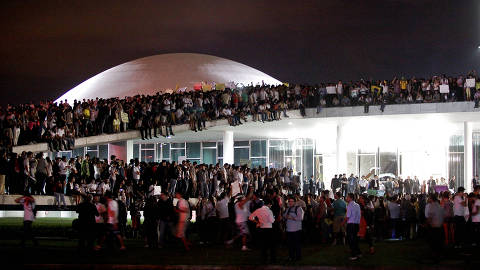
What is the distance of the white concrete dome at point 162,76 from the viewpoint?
168 ft

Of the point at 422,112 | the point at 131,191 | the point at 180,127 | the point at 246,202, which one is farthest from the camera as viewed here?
the point at 422,112

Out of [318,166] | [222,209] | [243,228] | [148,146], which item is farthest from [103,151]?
[243,228]

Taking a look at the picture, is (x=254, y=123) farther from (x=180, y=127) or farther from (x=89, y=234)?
(x=89, y=234)

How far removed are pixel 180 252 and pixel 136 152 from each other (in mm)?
32066

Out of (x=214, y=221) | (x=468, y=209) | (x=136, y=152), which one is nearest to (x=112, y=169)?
(x=214, y=221)

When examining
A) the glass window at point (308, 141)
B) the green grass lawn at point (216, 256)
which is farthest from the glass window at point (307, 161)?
the green grass lawn at point (216, 256)

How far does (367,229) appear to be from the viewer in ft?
63.5

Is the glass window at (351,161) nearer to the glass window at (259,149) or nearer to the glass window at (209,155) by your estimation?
the glass window at (259,149)

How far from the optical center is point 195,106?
33.7 m

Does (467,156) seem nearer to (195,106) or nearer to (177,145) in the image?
(195,106)

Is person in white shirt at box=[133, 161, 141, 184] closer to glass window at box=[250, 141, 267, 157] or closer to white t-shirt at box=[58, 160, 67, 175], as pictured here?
white t-shirt at box=[58, 160, 67, 175]

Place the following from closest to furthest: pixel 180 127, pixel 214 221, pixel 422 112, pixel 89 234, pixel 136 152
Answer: pixel 89 234 < pixel 214 221 < pixel 180 127 < pixel 422 112 < pixel 136 152

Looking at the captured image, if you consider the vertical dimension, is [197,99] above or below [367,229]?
above

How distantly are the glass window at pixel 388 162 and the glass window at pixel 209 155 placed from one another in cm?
1141
